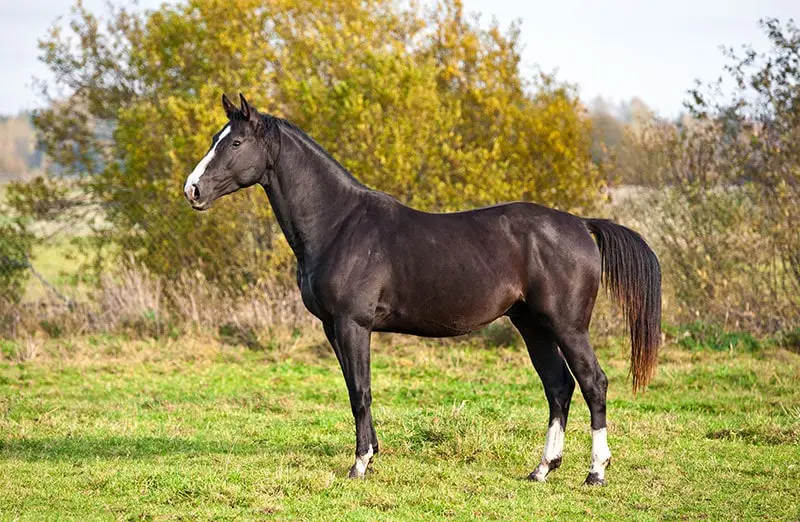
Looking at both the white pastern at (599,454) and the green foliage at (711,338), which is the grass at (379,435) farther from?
the green foliage at (711,338)

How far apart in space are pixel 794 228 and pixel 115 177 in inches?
400

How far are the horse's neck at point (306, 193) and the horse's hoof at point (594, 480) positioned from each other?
236 cm

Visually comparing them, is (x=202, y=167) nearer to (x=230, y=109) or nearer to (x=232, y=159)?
(x=232, y=159)

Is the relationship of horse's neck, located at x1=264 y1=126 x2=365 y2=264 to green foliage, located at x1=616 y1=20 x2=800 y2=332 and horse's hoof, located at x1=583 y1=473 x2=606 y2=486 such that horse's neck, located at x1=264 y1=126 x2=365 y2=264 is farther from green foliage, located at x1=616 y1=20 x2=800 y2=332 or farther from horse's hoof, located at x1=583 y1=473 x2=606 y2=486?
green foliage, located at x1=616 y1=20 x2=800 y2=332

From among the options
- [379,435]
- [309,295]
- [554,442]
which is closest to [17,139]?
[379,435]

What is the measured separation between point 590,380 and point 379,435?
6.27 ft

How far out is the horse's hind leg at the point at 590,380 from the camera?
6180 millimetres

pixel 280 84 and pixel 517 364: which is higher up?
pixel 280 84

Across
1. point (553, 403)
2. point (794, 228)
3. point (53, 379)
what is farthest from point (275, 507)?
point (794, 228)

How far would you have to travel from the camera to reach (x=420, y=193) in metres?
13.7

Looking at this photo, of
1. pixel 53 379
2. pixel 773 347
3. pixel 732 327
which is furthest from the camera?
pixel 732 327

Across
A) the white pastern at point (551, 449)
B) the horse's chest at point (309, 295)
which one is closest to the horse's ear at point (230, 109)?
the horse's chest at point (309, 295)

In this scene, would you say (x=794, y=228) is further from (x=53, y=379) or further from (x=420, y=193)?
(x=53, y=379)

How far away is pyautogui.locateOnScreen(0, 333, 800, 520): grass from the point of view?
18.5ft
